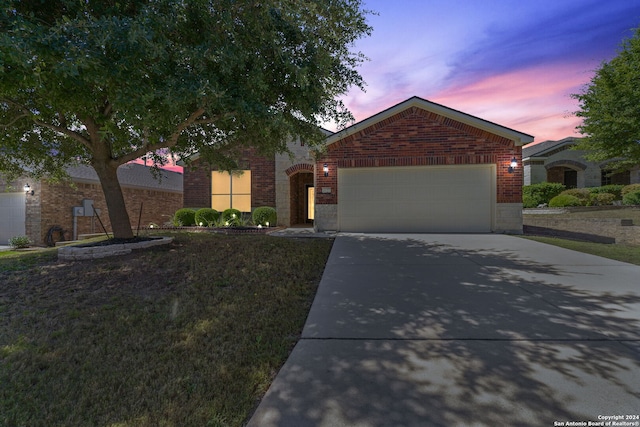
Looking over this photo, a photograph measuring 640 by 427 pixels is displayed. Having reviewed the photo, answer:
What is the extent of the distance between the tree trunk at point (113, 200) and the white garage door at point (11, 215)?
1005 cm

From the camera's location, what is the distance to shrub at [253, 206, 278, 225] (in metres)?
14.1

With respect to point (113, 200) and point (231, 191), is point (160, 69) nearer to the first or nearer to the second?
point (113, 200)

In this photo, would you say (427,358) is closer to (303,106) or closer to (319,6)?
(303,106)

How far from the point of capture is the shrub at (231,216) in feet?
44.6

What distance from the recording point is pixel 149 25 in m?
4.70

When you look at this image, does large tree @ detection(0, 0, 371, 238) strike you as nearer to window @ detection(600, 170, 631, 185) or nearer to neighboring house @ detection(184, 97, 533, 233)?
neighboring house @ detection(184, 97, 533, 233)

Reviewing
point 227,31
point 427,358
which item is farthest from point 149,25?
point 427,358

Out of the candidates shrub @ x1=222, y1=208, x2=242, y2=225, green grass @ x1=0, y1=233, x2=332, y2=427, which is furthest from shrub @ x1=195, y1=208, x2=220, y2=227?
green grass @ x1=0, y1=233, x2=332, y2=427

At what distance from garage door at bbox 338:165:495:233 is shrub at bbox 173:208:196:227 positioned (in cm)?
702

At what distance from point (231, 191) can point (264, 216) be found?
10.3 feet

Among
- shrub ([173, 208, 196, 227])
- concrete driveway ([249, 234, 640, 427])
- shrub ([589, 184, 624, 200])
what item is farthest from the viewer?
shrub ([589, 184, 624, 200])

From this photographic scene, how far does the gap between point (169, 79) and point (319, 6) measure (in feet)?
11.3

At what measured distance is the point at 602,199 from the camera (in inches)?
680

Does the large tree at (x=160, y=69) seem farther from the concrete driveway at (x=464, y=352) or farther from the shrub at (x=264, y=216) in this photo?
the shrub at (x=264, y=216)
